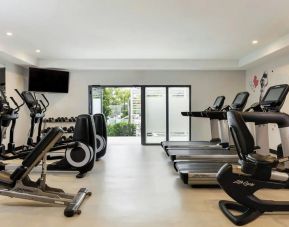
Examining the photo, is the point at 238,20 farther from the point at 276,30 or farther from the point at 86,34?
the point at 86,34

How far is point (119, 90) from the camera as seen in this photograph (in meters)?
9.45

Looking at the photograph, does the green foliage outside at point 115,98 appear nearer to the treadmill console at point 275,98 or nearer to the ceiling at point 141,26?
the ceiling at point 141,26

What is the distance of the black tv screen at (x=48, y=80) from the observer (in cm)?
840

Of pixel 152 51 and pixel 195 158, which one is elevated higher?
pixel 152 51

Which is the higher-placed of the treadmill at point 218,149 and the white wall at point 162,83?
the white wall at point 162,83

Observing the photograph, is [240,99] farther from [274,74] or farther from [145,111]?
[145,111]

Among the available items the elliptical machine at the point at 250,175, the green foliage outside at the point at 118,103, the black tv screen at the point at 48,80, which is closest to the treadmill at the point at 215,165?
the elliptical machine at the point at 250,175

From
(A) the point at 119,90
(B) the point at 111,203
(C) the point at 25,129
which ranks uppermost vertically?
(A) the point at 119,90

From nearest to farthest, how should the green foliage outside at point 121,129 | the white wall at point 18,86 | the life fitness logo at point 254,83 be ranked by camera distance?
the white wall at point 18,86, the life fitness logo at point 254,83, the green foliage outside at point 121,129

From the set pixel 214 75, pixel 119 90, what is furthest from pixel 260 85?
pixel 119 90

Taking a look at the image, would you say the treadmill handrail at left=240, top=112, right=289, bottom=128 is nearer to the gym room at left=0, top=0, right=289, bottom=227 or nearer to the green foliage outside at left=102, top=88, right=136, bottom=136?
the gym room at left=0, top=0, right=289, bottom=227

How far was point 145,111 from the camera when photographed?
359 inches

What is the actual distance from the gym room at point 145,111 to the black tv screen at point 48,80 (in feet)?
0.10

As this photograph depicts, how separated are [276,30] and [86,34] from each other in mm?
3592
